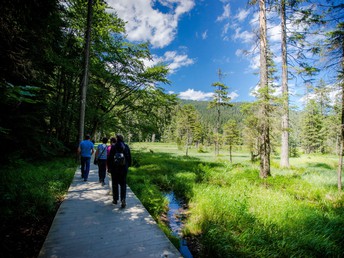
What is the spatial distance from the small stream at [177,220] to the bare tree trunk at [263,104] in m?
5.26

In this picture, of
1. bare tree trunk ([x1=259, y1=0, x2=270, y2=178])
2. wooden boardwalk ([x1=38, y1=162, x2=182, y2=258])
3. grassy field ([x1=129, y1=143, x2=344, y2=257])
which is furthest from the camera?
bare tree trunk ([x1=259, y1=0, x2=270, y2=178])

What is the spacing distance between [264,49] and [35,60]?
37.1 ft

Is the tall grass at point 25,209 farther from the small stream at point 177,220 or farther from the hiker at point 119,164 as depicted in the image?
the small stream at point 177,220

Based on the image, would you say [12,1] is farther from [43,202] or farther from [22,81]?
[43,202]

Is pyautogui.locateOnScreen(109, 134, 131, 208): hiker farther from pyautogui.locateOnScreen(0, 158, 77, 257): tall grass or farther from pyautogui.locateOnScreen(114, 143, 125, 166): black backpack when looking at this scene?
pyautogui.locateOnScreen(0, 158, 77, 257): tall grass

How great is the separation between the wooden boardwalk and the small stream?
118 cm

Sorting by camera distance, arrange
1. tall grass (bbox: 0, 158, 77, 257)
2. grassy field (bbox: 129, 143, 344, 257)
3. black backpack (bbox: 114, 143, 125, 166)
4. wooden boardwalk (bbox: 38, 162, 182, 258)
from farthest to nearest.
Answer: black backpack (bbox: 114, 143, 125, 166) → grassy field (bbox: 129, 143, 344, 257) → tall grass (bbox: 0, 158, 77, 257) → wooden boardwalk (bbox: 38, 162, 182, 258)

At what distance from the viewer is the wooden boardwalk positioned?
10.6 ft

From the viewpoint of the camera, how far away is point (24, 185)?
6.20 metres

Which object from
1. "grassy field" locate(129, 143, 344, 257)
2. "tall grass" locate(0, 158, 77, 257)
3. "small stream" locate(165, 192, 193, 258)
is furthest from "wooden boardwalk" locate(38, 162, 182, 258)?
"grassy field" locate(129, 143, 344, 257)

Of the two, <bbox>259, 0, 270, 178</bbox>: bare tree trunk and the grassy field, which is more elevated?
<bbox>259, 0, 270, 178</bbox>: bare tree trunk

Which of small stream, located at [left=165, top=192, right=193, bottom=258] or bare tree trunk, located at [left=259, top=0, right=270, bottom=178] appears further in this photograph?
bare tree trunk, located at [left=259, top=0, right=270, bottom=178]

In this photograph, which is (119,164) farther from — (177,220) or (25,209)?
(177,220)

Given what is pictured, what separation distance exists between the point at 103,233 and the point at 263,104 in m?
9.30
